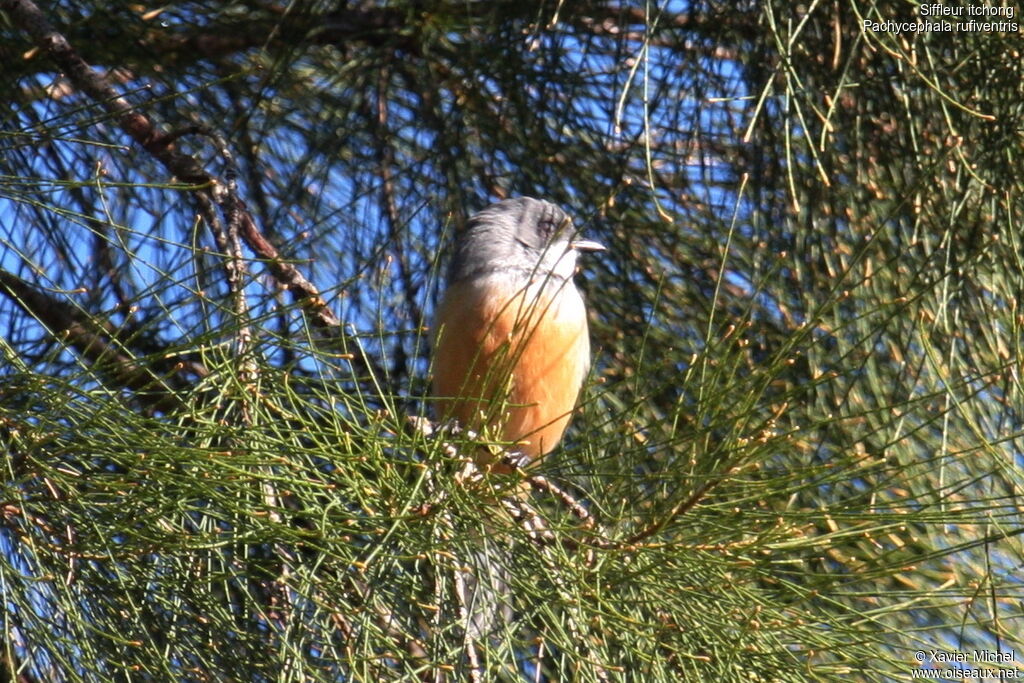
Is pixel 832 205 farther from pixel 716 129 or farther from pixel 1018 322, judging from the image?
pixel 1018 322

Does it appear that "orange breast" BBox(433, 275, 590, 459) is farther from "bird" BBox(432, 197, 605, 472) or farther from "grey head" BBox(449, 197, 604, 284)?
"grey head" BBox(449, 197, 604, 284)

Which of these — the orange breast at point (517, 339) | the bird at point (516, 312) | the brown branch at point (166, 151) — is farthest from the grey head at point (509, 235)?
the brown branch at point (166, 151)

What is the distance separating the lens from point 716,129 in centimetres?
403

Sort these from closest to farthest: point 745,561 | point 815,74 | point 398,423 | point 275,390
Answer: point 745,561 → point 398,423 → point 275,390 → point 815,74

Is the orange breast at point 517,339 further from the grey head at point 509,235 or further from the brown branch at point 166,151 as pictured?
the brown branch at point 166,151

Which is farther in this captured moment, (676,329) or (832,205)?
(676,329)

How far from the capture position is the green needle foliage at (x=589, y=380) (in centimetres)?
223

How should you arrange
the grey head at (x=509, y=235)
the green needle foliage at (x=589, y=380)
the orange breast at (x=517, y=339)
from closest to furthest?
the green needle foliage at (x=589, y=380), the orange breast at (x=517, y=339), the grey head at (x=509, y=235)

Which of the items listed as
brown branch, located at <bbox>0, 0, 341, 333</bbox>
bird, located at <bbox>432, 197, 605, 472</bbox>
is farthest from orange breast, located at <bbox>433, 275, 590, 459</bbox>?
brown branch, located at <bbox>0, 0, 341, 333</bbox>

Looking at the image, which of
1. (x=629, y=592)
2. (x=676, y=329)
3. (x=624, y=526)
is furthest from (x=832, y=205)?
(x=629, y=592)

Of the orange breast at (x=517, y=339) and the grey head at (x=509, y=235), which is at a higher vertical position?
the grey head at (x=509, y=235)

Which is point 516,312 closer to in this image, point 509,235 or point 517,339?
point 517,339

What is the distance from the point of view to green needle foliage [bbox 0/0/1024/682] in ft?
7.30

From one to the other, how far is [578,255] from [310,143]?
104 centimetres
